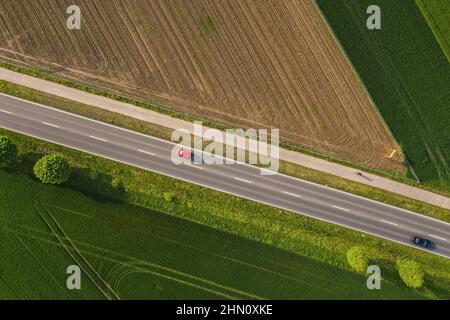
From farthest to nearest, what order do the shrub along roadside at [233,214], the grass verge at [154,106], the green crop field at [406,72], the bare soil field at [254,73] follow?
the bare soil field at [254,73] → the grass verge at [154,106] → the green crop field at [406,72] → the shrub along roadside at [233,214]

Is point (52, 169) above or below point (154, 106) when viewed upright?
below

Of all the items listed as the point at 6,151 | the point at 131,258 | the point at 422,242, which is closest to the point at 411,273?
the point at 422,242

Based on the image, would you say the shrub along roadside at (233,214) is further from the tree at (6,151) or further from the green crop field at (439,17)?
the green crop field at (439,17)

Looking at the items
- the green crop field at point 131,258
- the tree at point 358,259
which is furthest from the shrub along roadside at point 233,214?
the tree at point 358,259

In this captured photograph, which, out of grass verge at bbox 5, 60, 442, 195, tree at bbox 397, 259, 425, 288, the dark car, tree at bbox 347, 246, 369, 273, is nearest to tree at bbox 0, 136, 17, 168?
grass verge at bbox 5, 60, 442, 195

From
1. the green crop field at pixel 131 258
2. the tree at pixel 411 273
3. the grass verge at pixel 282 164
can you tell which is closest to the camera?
the tree at pixel 411 273

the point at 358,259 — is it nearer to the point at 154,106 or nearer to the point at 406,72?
the point at 406,72

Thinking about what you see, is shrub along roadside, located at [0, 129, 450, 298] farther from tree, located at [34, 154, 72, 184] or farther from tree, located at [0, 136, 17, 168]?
tree, located at [34, 154, 72, 184]
